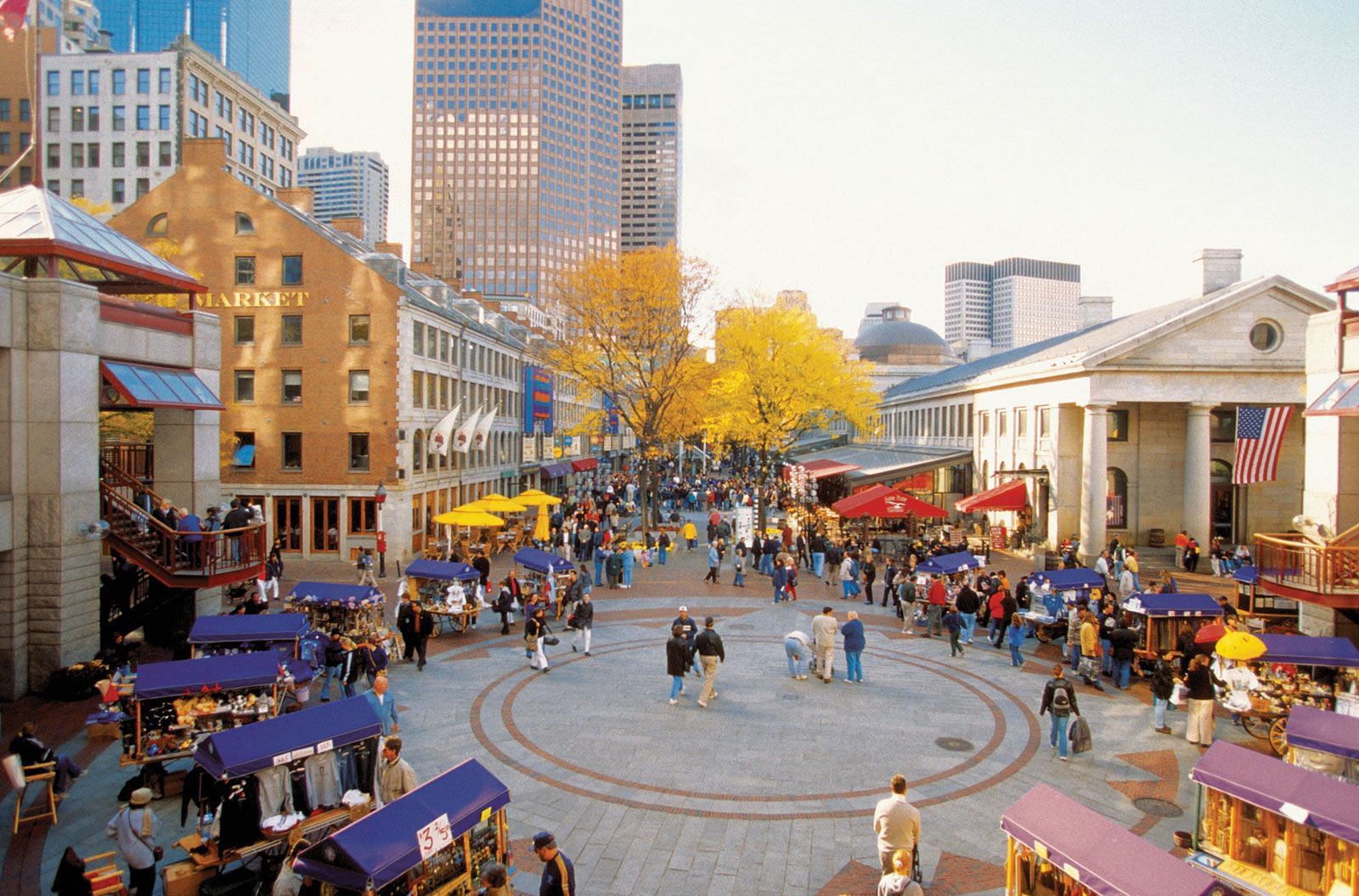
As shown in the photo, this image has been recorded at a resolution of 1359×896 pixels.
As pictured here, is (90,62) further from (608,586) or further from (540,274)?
(540,274)

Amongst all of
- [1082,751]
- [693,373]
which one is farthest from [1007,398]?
[1082,751]

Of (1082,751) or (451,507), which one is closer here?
(1082,751)

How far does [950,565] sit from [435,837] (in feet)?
61.7

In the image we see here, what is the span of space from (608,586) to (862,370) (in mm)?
27689

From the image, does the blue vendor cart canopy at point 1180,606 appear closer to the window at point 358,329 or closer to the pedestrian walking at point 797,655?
Result: the pedestrian walking at point 797,655

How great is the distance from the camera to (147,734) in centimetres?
1220

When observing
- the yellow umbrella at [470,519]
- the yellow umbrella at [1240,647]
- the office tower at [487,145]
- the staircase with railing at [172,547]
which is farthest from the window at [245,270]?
the office tower at [487,145]

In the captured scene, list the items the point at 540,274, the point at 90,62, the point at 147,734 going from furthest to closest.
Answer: the point at 540,274, the point at 90,62, the point at 147,734

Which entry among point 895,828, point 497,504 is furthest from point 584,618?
point 497,504

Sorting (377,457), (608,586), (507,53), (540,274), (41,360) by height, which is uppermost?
(507,53)

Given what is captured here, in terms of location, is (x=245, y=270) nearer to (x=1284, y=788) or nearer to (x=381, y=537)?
(x=381, y=537)

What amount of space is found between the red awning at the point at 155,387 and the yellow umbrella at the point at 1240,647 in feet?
69.9

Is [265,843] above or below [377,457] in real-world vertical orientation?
below

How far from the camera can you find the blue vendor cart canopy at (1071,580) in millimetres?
21125
